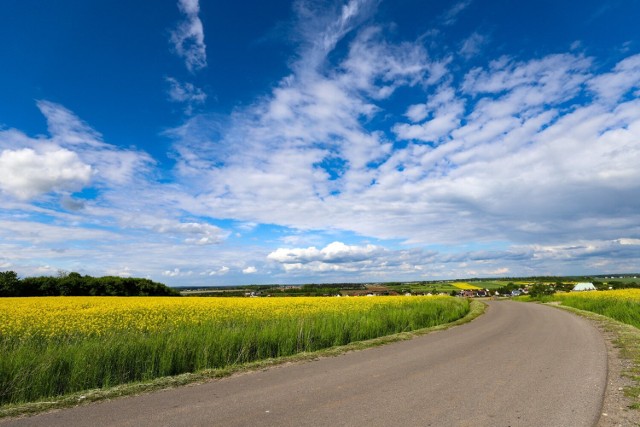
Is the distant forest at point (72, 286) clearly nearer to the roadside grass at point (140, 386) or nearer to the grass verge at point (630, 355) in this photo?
the roadside grass at point (140, 386)

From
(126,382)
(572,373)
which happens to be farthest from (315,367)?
(572,373)

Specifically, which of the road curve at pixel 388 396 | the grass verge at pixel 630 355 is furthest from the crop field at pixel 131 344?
the grass verge at pixel 630 355

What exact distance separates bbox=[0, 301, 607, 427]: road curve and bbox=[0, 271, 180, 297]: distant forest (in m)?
58.8

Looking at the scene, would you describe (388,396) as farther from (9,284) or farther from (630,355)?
(9,284)

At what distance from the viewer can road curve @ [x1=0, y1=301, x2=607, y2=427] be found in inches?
234

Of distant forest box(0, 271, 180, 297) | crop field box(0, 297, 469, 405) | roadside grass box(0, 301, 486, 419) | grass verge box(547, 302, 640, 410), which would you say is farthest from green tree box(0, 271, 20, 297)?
grass verge box(547, 302, 640, 410)

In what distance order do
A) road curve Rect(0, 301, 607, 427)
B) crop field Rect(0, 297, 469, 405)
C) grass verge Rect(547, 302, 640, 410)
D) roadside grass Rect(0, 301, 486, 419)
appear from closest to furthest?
road curve Rect(0, 301, 607, 427) → roadside grass Rect(0, 301, 486, 419) → grass verge Rect(547, 302, 640, 410) → crop field Rect(0, 297, 469, 405)

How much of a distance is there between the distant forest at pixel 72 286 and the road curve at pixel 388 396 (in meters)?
58.8

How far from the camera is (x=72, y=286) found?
56406mm

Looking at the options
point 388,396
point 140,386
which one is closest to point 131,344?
point 140,386

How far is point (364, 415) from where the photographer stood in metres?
6.09

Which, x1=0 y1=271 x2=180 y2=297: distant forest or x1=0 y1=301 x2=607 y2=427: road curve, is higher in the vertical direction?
x1=0 y1=271 x2=180 y2=297: distant forest

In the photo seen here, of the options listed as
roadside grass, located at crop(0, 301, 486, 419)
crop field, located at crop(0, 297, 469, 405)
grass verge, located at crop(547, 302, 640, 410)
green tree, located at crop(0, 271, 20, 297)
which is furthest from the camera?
green tree, located at crop(0, 271, 20, 297)

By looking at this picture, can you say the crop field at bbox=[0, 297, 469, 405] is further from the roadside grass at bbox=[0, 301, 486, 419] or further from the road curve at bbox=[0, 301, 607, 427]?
the road curve at bbox=[0, 301, 607, 427]
